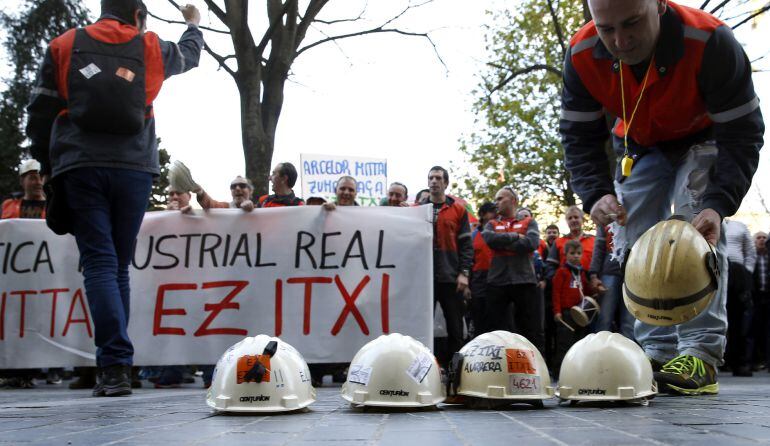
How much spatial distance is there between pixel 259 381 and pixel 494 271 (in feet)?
18.3

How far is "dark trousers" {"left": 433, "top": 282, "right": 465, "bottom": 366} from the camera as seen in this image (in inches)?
316

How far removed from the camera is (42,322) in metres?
7.95

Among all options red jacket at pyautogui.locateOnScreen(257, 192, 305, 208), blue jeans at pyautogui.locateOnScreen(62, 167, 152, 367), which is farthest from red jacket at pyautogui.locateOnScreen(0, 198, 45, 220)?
blue jeans at pyautogui.locateOnScreen(62, 167, 152, 367)

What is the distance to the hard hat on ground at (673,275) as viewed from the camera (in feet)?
11.1

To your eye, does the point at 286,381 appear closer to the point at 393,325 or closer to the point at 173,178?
the point at 393,325

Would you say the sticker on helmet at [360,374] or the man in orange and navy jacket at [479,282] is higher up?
the man in orange and navy jacket at [479,282]

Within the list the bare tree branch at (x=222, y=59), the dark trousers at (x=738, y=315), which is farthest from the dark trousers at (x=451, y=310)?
the bare tree branch at (x=222, y=59)

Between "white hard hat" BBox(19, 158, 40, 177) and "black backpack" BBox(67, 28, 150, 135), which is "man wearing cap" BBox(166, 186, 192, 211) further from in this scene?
"black backpack" BBox(67, 28, 150, 135)

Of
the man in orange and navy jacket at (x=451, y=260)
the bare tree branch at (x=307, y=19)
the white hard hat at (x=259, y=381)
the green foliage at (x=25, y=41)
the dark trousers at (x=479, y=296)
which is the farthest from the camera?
the green foliage at (x=25, y=41)

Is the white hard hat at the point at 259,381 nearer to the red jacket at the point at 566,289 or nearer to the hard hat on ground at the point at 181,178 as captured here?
the hard hat on ground at the point at 181,178

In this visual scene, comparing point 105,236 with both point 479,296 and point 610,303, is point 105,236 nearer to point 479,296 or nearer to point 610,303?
point 479,296

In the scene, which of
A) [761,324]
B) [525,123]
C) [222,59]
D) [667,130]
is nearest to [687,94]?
[667,130]

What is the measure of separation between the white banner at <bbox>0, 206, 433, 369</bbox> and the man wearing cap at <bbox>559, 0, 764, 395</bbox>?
329cm

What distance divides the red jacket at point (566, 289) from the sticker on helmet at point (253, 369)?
642 centimetres
